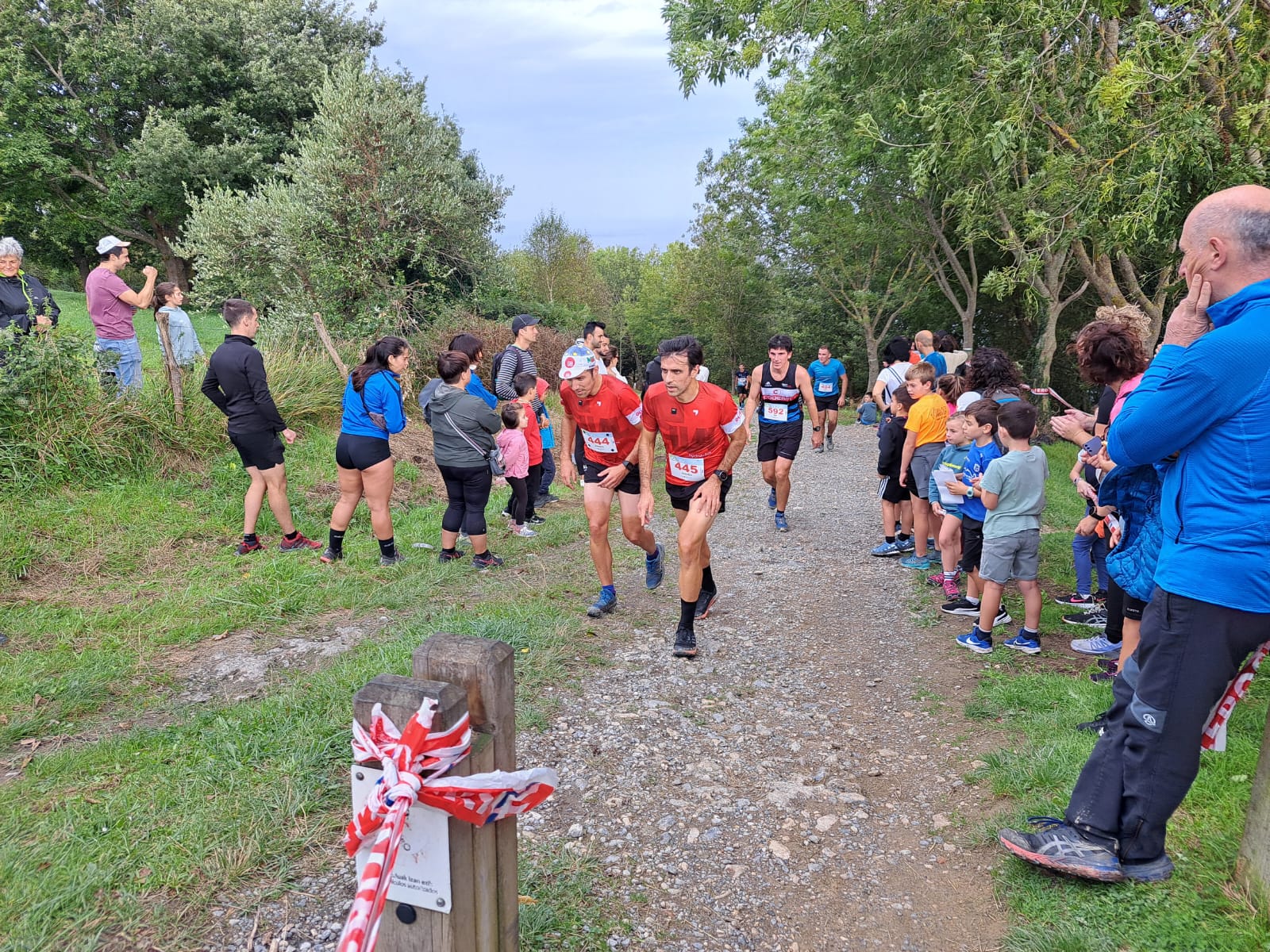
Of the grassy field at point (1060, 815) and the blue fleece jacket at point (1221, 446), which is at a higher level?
the blue fleece jacket at point (1221, 446)

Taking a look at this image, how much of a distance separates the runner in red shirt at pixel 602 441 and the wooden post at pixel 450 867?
158 inches

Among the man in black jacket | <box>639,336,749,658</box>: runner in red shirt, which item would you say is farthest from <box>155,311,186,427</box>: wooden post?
<box>639,336,749,658</box>: runner in red shirt

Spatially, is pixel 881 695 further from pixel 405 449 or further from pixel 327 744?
pixel 405 449

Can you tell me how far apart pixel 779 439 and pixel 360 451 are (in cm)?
462

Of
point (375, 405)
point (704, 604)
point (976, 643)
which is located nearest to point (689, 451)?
point (704, 604)

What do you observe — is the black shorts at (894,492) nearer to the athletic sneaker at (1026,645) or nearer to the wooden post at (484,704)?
the athletic sneaker at (1026,645)

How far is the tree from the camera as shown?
21562 millimetres

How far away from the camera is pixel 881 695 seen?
493 centimetres

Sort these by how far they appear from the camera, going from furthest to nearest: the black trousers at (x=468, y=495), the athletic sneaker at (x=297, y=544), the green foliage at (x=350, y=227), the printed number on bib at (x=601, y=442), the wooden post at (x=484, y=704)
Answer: the green foliage at (x=350, y=227)
the athletic sneaker at (x=297, y=544)
the black trousers at (x=468, y=495)
the printed number on bib at (x=601, y=442)
the wooden post at (x=484, y=704)

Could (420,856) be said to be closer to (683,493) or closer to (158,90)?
(683,493)

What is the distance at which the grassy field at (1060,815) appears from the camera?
2455 millimetres

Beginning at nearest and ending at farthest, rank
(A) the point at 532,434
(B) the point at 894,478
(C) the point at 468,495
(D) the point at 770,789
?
(D) the point at 770,789 → (C) the point at 468,495 → (B) the point at 894,478 → (A) the point at 532,434

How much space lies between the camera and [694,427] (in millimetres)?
5570

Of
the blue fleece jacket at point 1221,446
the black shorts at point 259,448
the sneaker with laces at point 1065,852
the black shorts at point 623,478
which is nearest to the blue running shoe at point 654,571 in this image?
the black shorts at point 623,478
